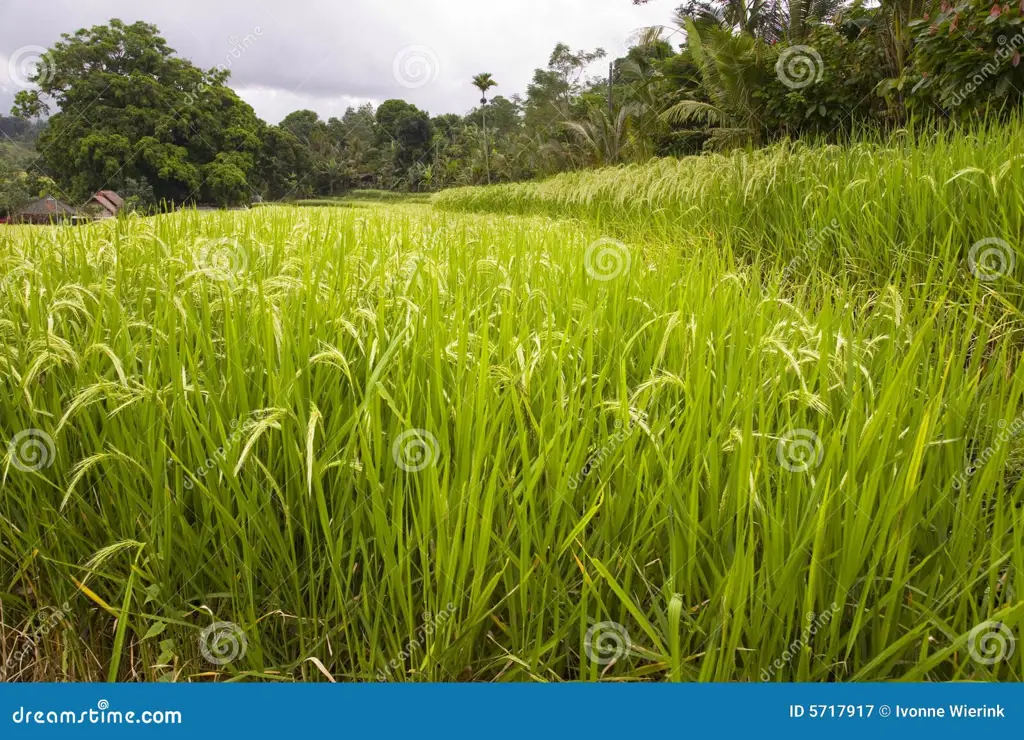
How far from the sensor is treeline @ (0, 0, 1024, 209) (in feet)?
16.4

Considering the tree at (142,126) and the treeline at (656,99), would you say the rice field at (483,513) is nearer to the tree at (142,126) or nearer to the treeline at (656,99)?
the treeline at (656,99)

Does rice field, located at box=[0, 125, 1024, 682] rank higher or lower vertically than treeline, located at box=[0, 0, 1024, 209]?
lower

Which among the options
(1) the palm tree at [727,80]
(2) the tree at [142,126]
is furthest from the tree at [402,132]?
(2) the tree at [142,126]

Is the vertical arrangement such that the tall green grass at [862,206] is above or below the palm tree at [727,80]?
below

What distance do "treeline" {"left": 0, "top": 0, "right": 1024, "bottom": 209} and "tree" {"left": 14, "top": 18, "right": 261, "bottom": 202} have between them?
2 centimetres

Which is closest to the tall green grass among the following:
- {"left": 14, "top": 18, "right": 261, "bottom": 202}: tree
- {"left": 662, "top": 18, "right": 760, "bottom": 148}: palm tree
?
{"left": 14, "top": 18, "right": 261, "bottom": 202}: tree

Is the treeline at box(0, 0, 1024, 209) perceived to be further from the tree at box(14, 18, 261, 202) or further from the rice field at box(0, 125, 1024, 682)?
the rice field at box(0, 125, 1024, 682)

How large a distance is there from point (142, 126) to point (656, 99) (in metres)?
13.0

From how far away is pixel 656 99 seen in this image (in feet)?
54.6

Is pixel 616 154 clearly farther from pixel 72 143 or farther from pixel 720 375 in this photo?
pixel 720 375

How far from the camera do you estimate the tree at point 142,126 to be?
21.7 feet

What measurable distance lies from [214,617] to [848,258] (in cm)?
312

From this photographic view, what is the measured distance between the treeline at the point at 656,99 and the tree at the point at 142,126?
2cm

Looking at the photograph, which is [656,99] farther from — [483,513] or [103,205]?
[483,513]
